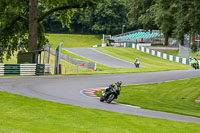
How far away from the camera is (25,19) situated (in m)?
37.9

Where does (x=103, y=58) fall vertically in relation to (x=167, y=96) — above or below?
above

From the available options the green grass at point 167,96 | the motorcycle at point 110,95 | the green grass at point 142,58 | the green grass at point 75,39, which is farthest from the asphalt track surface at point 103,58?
the motorcycle at point 110,95

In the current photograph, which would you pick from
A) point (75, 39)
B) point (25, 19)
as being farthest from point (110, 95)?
point (75, 39)

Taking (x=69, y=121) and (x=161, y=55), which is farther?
(x=161, y=55)

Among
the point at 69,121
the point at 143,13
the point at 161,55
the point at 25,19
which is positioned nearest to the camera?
the point at 69,121

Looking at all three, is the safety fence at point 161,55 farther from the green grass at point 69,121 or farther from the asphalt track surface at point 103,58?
the green grass at point 69,121

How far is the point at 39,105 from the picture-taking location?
51.4 feet

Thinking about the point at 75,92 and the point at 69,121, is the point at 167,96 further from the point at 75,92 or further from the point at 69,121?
the point at 69,121

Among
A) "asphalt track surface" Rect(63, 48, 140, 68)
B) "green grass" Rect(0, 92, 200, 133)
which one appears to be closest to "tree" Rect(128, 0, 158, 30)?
"asphalt track surface" Rect(63, 48, 140, 68)

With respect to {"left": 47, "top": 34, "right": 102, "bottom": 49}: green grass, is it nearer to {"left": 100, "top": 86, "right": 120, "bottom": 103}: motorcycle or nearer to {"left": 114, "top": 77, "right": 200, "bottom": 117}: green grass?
{"left": 114, "top": 77, "right": 200, "bottom": 117}: green grass

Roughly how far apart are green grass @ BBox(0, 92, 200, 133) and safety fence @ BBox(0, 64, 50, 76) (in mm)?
14825

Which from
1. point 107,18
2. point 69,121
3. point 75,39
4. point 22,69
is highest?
point 107,18

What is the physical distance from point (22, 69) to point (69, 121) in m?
19.3

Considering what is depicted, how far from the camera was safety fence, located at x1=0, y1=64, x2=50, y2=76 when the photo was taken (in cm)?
3039
